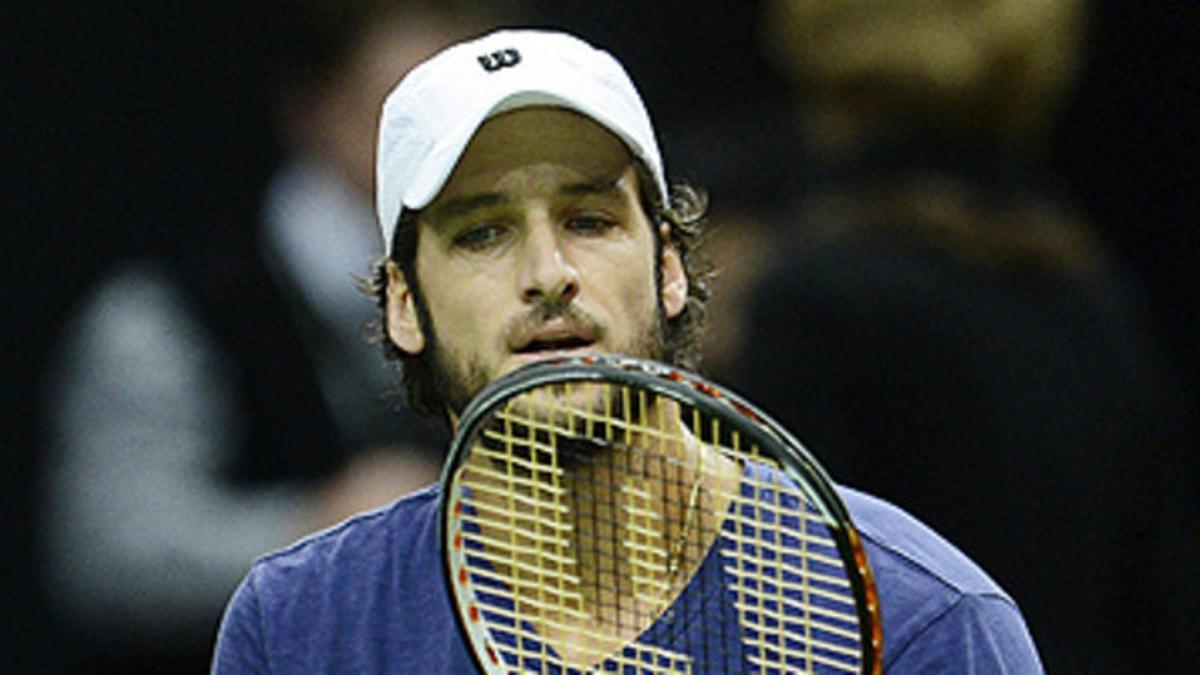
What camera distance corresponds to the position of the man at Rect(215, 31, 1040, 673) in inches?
93.0

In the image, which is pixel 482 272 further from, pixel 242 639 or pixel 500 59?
pixel 242 639

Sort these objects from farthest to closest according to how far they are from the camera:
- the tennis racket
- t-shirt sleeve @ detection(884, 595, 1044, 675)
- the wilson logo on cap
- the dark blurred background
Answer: the dark blurred background → the wilson logo on cap → t-shirt sleeve @ detection(884, 595, 1044, 675) → the tennis racket

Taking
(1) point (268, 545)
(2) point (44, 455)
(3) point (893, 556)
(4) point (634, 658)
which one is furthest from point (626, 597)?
(2) point (44, 455)

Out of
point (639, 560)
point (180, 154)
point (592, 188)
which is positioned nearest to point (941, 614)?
point (639, 560)

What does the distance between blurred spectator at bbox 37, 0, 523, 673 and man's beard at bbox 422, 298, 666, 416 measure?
929mm

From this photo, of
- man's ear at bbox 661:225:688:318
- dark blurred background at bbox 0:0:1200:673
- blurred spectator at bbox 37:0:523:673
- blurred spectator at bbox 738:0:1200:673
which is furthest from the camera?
dark blurred background at bbox 0:0:1200:673

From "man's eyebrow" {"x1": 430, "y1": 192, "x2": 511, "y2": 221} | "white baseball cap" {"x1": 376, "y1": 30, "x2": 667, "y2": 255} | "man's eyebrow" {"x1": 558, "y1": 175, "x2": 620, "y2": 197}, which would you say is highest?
"white baseball cap" {"x1": 376, "y1": 30, "x2": 667, "y2": 255}

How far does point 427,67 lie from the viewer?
2.52 metres

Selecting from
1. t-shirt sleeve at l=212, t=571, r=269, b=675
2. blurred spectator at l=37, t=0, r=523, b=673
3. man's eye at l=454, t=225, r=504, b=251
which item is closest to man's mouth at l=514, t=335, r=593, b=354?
man's eye at l=454, t=225, r=504, b=251

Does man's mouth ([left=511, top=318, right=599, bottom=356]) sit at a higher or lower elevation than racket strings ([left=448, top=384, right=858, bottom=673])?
higher

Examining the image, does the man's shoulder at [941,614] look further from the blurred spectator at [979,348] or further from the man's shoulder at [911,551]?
the blurred spectator at [979,348]

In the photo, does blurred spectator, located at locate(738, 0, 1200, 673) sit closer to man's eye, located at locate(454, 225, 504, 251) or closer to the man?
the man

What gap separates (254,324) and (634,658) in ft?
4.43

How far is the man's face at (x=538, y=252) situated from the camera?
2.35 meters
